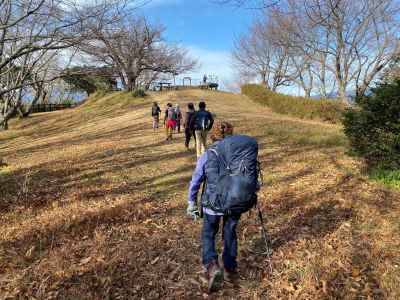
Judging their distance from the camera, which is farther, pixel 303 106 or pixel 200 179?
pixel 303 106

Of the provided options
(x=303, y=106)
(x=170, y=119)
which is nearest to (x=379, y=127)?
(x=170, y=119)

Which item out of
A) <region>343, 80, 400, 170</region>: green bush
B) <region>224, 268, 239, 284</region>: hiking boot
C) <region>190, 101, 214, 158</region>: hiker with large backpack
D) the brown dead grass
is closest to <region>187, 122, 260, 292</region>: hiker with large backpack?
<region>224, 268, 239, 284</region>: hiking boot

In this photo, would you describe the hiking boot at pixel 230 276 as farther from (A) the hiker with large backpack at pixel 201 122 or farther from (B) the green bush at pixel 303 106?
(B) the green bush at pixel 303 106

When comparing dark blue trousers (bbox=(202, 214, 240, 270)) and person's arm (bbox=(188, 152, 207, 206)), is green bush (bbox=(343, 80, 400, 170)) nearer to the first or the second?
dark blue trousers (bbox=(202, 214, 240, 270))

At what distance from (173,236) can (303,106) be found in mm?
23132

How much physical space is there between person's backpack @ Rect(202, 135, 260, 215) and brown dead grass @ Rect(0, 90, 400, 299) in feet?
3.71

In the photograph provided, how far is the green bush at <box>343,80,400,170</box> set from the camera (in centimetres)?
696

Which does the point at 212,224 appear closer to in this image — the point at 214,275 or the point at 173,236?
the point at 214,275

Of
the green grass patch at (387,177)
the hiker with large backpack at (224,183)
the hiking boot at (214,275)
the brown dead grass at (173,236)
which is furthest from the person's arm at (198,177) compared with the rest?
the green grass patch at (387,177)

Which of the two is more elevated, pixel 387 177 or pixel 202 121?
pixel 202 121

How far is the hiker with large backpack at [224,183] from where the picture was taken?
345 cm

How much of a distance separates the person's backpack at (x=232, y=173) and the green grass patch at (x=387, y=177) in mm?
4864

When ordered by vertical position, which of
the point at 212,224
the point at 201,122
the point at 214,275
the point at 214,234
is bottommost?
the point at 214,275

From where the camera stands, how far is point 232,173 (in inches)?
136
